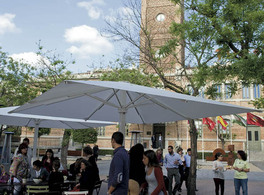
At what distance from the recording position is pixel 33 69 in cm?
1944

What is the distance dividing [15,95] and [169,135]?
1882 cm

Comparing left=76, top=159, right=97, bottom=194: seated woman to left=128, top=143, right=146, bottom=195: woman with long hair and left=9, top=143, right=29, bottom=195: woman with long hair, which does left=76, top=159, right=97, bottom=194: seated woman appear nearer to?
left=128, top=143, right=146, bottom=195: woman with long hair

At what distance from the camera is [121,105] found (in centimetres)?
596

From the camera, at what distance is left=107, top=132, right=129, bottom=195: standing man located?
3930 mm

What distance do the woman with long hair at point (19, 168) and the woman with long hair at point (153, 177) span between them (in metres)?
3.93

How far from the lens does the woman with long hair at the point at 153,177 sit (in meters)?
4.39

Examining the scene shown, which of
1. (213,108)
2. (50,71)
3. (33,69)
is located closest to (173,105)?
(213,108)

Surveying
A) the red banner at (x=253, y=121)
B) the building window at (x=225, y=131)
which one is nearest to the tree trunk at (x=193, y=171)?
the red banner at (x=253, y=121)

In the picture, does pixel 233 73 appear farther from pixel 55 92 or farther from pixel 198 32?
pixel 55 92

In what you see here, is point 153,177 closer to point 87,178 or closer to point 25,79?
point 87,178

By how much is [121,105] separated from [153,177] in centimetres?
198

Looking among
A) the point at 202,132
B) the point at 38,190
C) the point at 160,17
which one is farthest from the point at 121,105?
the point at 160,17

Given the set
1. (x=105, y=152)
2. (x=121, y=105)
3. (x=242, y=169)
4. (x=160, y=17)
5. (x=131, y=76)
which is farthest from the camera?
(x=160, y=17)

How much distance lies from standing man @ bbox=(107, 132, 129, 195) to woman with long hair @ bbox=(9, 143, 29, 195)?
12.7 feet
